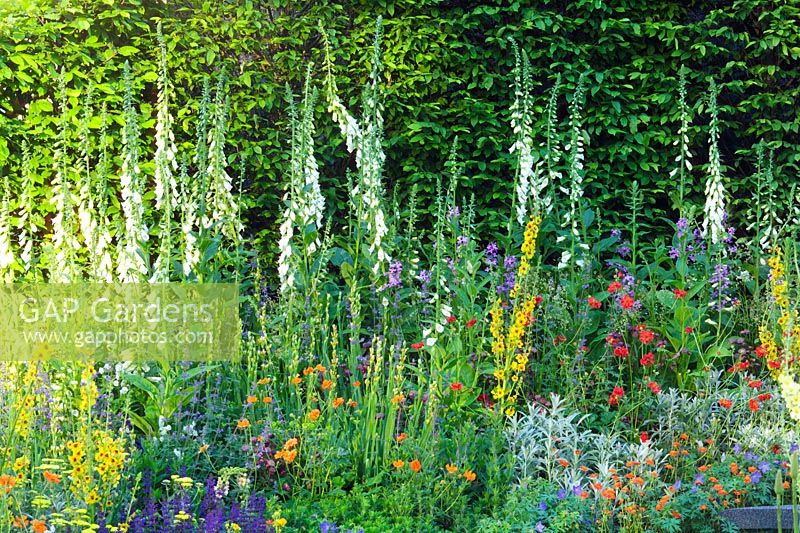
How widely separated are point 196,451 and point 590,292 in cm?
286

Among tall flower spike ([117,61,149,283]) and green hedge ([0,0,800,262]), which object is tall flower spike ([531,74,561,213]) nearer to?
green hedge ([0,0,800,262])

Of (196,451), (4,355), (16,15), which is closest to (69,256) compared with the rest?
(4,355)

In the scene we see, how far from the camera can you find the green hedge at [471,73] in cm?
638

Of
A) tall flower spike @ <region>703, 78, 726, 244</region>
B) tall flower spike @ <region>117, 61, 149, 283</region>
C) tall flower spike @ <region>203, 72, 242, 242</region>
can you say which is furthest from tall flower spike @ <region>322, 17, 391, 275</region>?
tall flower spike @ <region>703, 78, 726, 244</region>

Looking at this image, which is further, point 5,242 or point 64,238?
point 5,242

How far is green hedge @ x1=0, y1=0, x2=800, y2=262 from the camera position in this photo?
6383 mm

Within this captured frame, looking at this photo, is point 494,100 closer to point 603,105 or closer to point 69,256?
point 603,105

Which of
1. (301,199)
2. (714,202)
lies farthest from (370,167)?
(714,202)

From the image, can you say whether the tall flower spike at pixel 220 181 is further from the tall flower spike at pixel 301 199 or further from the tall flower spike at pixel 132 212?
the tall flower spike at pixel 132 212

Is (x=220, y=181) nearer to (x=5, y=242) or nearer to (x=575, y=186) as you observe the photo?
(x=5, y=242)

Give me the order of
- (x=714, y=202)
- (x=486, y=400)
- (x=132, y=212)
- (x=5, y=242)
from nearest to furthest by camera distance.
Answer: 1. (x=132, y=212)
2. (x=486, y=400)
3. (x=5, y=242)
4. (x=714, y=202)

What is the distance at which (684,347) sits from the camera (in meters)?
5.20

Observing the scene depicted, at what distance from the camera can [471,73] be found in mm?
6672

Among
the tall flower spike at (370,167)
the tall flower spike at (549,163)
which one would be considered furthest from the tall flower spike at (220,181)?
the tall flower spike at (549,163)
